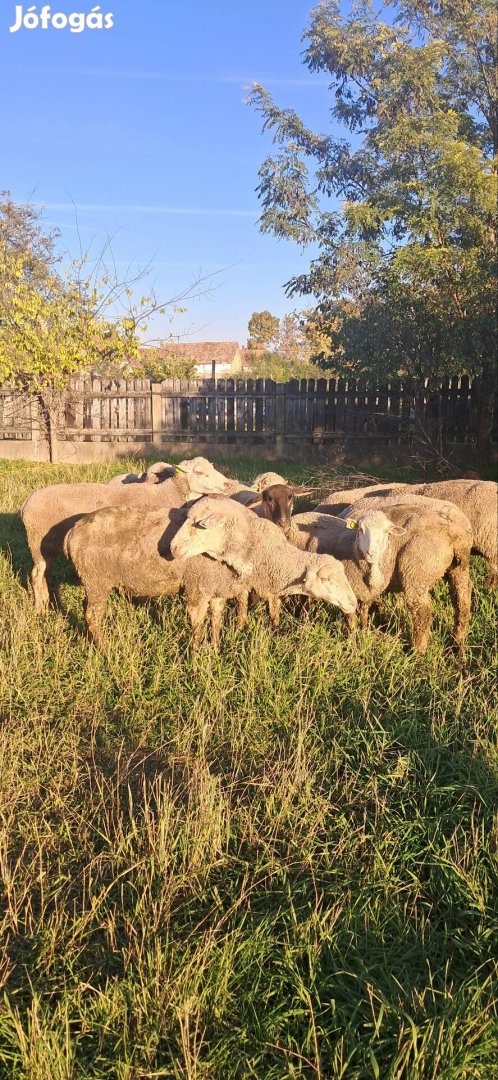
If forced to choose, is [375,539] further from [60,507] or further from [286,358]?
[286,358]

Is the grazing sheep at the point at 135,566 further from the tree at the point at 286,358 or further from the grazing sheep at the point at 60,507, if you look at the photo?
the tree at the point at 286,358

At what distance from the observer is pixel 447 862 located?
133 inches

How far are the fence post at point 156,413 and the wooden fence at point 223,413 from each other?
0.08ft

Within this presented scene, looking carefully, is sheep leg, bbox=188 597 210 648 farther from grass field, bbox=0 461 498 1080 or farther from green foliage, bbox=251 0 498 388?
green foliage, bbox=251 0 498 388

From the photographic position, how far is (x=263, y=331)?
50.5 metres

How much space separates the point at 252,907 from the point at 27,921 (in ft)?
3.02

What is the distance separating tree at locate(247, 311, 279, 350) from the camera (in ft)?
165

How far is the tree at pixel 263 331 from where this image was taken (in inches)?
1981

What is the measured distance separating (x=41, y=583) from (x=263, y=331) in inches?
1789

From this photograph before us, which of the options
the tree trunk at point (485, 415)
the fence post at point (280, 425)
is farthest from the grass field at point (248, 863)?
the fence post at point (280, 425)

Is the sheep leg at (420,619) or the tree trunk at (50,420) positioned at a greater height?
the tree trunk at (50,420)

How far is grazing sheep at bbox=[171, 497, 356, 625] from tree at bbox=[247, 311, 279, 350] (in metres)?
45.5

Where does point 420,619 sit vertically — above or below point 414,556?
below

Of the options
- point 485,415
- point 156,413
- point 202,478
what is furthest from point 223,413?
point 202,478
